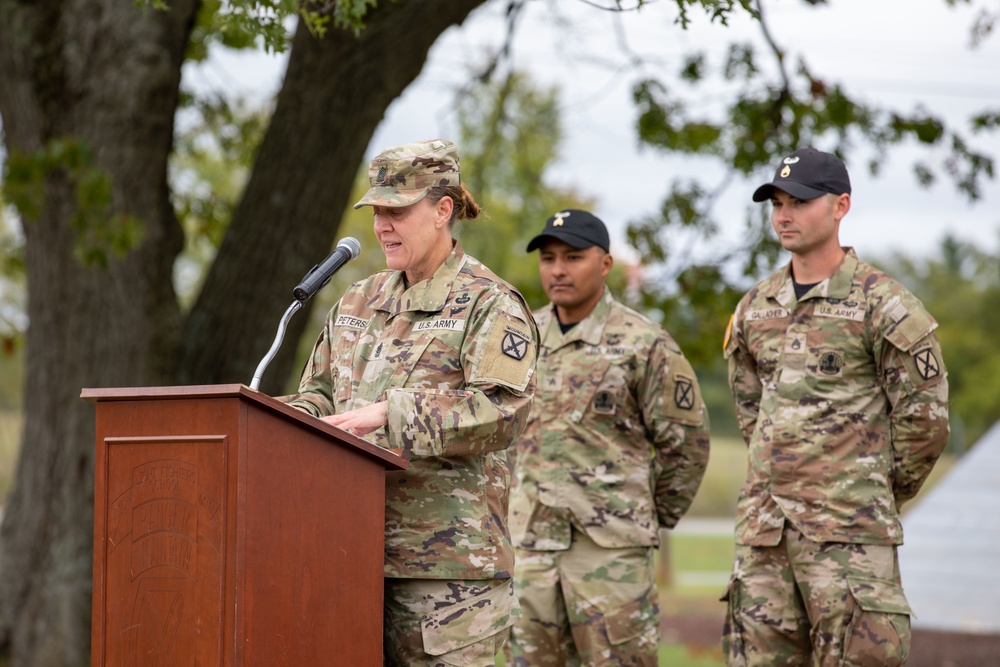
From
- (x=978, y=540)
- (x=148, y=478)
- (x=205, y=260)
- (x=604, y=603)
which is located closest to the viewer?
(x=148, y=478)

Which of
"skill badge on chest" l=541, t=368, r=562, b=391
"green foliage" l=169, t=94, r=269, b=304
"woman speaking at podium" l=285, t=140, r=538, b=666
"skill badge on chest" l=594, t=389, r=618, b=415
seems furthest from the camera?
"green foliage" l=169, t=94, r=269, b=304

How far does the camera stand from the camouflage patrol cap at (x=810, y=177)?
15.6 ft

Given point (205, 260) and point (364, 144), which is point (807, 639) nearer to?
point (364, 144)

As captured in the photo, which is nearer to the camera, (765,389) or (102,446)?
(102,446)

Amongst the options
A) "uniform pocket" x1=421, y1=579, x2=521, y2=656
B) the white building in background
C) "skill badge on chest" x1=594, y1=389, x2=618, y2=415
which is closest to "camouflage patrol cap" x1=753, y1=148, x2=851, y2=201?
"skill badge on chest" x1=594, y1=389, x2=618, y2=415

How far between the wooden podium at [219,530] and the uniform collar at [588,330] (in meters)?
2.62

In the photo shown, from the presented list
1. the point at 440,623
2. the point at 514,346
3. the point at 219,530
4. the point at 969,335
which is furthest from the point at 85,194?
the point at 969,335

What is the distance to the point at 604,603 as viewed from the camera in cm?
535

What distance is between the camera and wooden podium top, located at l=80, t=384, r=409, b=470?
2893 millimetres

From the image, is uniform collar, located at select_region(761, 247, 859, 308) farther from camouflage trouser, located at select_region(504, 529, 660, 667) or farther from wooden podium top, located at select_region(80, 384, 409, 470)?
wooden podium top, located at select_region(80, 384, 409, 470)

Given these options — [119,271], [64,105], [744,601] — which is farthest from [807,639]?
[64,105]

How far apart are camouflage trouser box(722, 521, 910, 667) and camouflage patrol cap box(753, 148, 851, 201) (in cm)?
132

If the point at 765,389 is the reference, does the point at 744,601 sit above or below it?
below

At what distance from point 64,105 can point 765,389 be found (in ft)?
16.7
